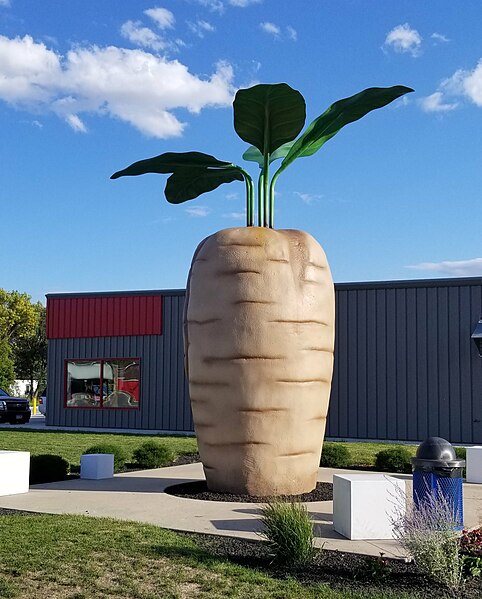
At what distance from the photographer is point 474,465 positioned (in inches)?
491

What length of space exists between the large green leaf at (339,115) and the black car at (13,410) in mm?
22322

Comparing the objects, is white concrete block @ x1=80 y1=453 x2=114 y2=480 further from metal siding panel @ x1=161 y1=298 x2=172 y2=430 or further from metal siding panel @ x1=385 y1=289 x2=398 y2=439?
metal siding panel @ x1=161 y1=298 x2=172 y2=430

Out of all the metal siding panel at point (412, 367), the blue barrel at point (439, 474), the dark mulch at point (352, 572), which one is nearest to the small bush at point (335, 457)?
the blue barrel at point (439, 474)

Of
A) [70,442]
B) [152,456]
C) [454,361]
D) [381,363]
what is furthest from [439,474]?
[381,363]

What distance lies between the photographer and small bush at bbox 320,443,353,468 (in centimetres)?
1448

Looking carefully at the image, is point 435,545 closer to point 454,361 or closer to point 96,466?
point 96,466

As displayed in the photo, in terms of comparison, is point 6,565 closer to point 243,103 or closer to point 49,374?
point 243,103

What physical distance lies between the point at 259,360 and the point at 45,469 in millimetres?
4207

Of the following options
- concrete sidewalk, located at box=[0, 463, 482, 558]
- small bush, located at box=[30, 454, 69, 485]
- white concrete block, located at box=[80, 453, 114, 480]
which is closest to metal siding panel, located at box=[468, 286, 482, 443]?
concrete sidewalk, located at box=[0, 463, 482, 558]

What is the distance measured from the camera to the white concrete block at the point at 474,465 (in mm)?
12414

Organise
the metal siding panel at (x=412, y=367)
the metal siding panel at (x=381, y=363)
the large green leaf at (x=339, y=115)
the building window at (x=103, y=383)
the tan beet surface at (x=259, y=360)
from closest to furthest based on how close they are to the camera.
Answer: the tan beet surface at (x=259, y=360) < the large green leaf at (x=339, y=115) < the metal siding panel at (x=412, y=367) < the metal siding panel at (x=381, y=363) < the building window at (x=103, y=383)

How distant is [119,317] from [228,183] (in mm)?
15484

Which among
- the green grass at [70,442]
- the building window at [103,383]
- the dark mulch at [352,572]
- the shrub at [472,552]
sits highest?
the building window at [103,383]

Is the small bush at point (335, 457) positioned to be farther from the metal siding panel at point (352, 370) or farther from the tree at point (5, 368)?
the tree at point (5, 368)
